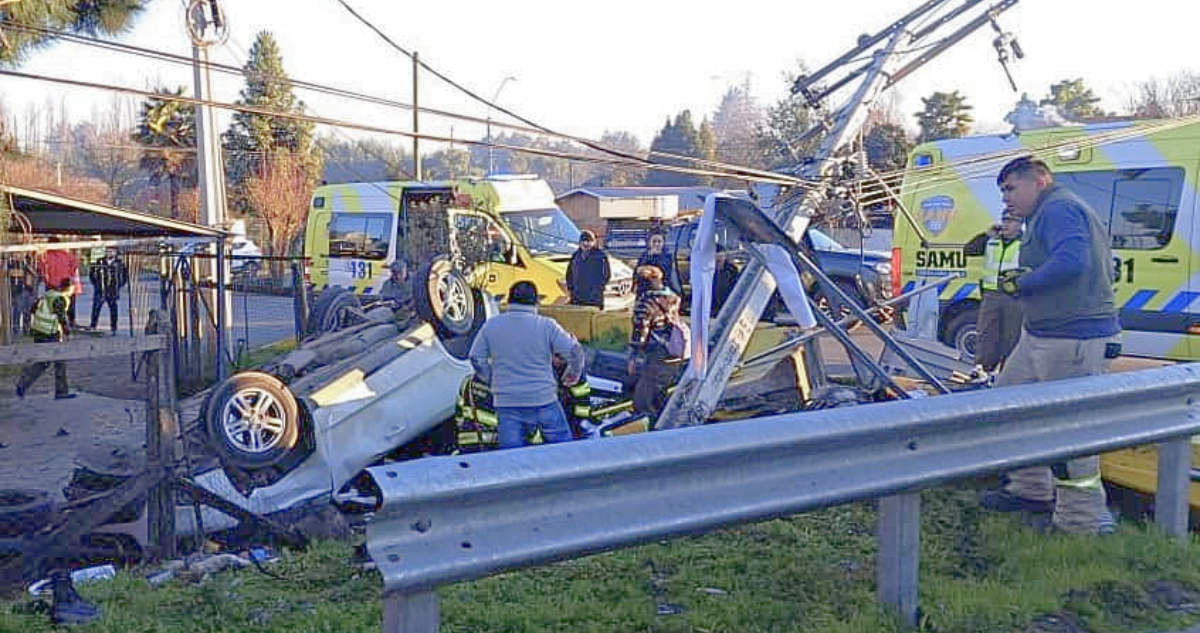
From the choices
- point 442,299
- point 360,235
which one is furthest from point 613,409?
point 360,235

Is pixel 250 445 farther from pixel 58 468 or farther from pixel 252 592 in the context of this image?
pixel 252 592

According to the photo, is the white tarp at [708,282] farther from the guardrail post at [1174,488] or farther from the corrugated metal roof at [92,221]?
the corrugated metal roof at [92,221]

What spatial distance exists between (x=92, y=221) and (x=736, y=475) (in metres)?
9.46

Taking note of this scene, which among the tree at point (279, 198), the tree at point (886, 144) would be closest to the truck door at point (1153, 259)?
the tree at point (886, 144)

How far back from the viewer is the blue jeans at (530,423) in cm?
761

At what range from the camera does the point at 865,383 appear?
8.02 metres

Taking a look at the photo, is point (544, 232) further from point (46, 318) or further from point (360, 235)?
point (46, 318)

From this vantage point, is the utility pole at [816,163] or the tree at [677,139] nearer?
the utility pole at [816,163]

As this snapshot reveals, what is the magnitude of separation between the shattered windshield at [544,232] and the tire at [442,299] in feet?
Answer: 23.5

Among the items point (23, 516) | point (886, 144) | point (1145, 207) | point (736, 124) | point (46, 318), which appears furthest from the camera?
point (736, 124)

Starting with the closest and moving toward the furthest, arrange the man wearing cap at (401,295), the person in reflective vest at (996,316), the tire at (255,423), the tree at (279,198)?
the tire at (255,423), the person in reflective vest at (996,316), the man wearing cap at (401,295), the tree at (279,198)

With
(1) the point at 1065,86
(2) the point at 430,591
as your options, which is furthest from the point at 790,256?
(1) the point at 1065,86

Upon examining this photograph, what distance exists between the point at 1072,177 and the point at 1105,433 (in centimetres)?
792

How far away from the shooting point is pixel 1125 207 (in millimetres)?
11508
